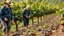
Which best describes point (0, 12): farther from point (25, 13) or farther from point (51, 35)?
point (25, 13)

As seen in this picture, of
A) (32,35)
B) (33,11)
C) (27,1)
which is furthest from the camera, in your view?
(27,1)

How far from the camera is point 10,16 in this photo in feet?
30.9

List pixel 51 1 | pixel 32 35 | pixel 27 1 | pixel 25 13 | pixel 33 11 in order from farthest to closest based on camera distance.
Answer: pixel 51 1 < pixel 27 1 < pixel 33 11 < pixel 25 13 < pixel 32 35

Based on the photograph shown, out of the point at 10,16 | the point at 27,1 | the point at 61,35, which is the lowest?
the point at 61,35

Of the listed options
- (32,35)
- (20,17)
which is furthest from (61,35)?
(20,17)

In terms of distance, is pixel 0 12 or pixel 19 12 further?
pixel 19 12

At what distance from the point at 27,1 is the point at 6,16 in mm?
9955

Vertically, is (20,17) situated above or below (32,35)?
above

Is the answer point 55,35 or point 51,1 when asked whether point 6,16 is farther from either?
point 51,1

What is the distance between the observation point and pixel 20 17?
14.7m

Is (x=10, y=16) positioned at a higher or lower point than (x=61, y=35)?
higher

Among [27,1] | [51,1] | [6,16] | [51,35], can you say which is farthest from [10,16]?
[51,1]

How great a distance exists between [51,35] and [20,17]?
3913 millimetres

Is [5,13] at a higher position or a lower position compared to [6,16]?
higher
